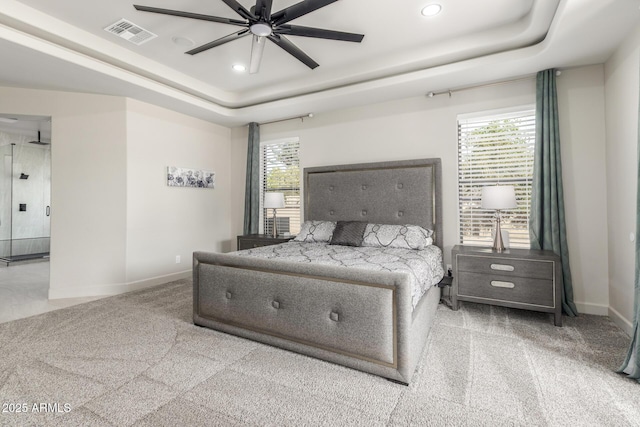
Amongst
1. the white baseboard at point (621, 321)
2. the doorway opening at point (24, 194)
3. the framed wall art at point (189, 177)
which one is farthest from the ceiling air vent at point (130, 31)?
the white baseboard at point (621, 321)

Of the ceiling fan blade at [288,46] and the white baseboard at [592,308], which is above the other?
the ceiling fan blade at [288,46]

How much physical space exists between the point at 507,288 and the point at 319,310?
2.01 meters

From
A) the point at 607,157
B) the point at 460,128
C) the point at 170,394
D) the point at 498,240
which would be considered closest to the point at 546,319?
the point at 498,240

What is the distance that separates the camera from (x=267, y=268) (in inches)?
94.3

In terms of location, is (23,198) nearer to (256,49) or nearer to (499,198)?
(256,49)

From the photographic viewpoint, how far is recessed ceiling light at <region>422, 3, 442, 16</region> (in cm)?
257

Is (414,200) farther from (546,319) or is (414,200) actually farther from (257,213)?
(257,213)

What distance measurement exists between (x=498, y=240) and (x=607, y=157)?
130 cm

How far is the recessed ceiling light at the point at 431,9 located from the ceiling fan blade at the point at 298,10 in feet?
3.50

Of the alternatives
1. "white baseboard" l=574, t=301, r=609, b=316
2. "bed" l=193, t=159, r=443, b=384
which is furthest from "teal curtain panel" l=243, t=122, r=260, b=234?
"white baseboard" l=574, t=301, r=609, b=316

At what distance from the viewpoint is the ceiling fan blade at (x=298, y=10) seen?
207cm

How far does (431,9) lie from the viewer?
2.60m

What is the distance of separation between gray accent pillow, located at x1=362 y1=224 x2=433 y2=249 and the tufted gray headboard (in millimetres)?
252

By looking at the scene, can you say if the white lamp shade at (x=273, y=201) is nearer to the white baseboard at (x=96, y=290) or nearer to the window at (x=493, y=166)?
the white baseboard at (x=96, y=290)
